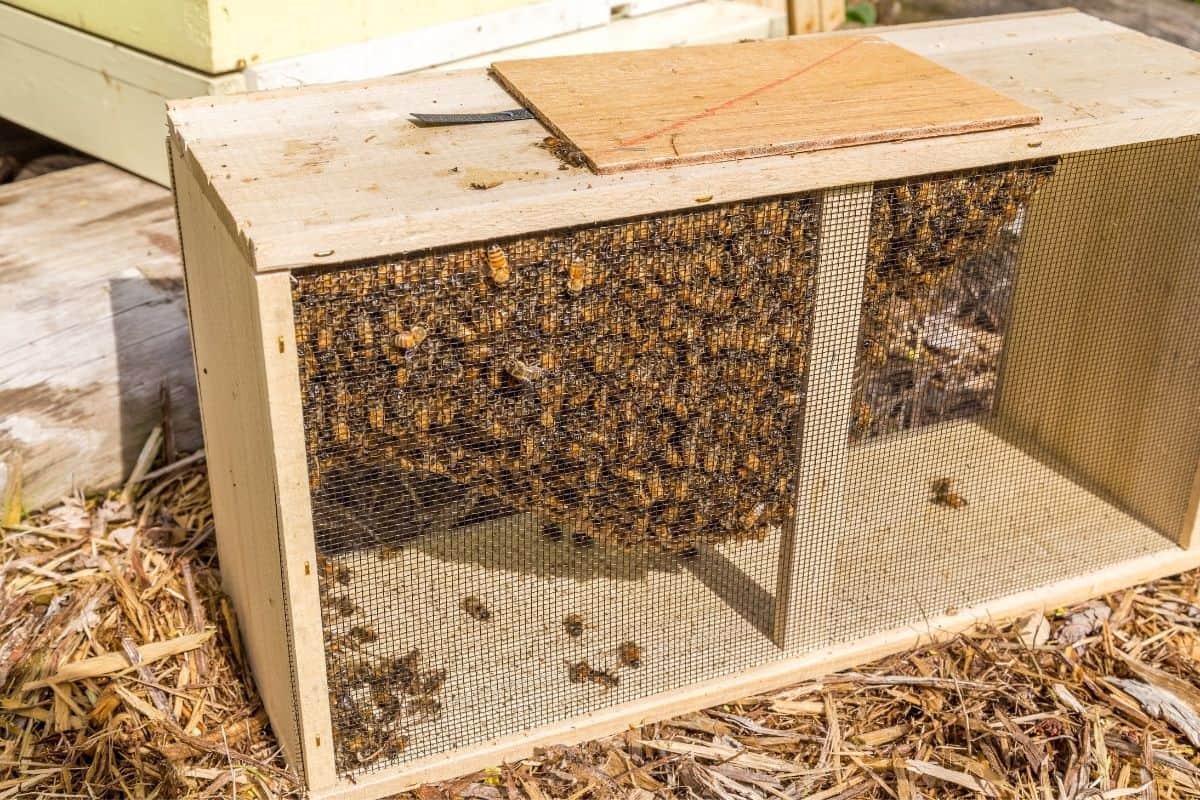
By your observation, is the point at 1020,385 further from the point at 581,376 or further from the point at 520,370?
the point at 520,370

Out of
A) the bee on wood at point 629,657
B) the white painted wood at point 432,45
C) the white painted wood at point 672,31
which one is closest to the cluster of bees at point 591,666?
the bee on wood at point 629,657

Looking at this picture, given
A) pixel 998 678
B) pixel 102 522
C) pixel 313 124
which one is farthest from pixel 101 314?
pixel 998 678

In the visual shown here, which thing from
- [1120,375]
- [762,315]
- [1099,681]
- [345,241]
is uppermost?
[345,241]

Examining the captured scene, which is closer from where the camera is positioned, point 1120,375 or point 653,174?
point 653,174

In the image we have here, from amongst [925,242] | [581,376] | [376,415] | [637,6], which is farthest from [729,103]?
[637,6]

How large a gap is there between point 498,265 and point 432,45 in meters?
1.52

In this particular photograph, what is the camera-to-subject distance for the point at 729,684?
2.38 meters

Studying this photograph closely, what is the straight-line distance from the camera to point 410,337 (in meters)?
1.83

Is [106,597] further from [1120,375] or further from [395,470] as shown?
[1120,375]

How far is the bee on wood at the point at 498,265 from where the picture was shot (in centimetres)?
181

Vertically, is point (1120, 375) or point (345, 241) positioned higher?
point (345, 241)

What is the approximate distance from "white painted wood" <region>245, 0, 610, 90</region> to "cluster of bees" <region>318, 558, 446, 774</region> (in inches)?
50.0

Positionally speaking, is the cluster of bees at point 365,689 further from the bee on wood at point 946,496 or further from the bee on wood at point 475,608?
the bee on wood at point 946,496

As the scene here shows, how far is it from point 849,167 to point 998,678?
114 centimetres
